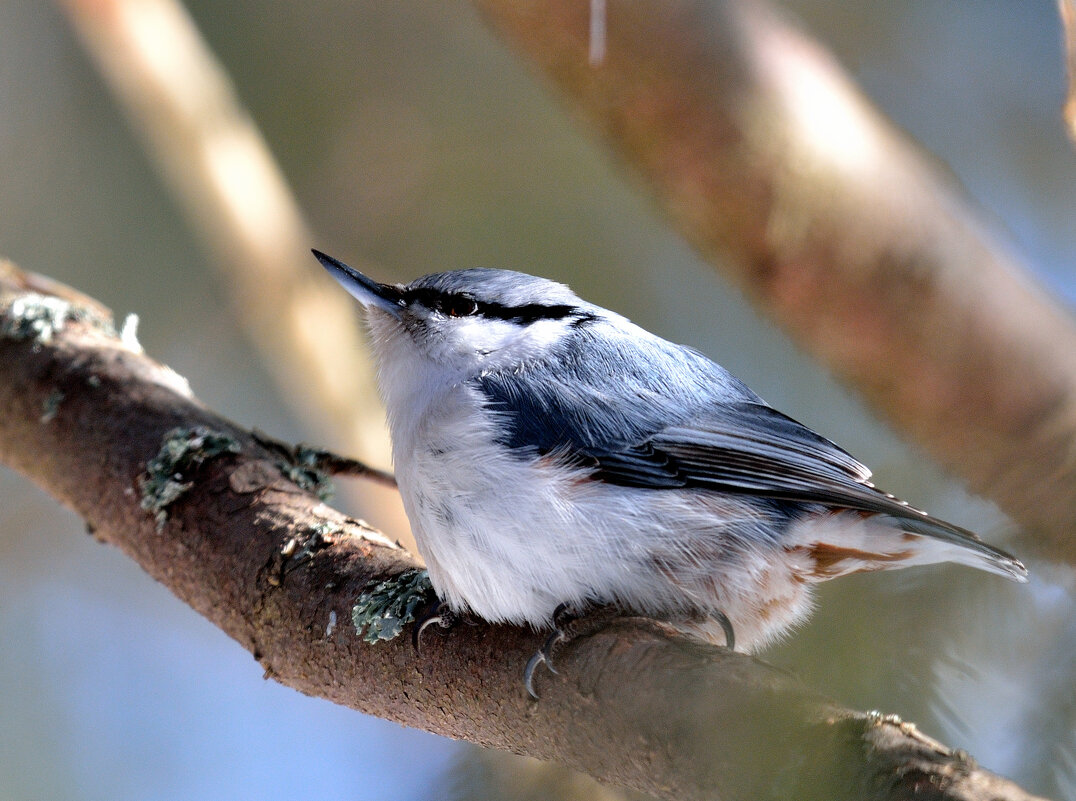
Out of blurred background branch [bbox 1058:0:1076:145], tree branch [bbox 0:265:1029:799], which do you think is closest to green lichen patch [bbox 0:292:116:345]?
tree branch [bbox 0:265:1029:799]

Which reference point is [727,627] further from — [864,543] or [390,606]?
[390,606]

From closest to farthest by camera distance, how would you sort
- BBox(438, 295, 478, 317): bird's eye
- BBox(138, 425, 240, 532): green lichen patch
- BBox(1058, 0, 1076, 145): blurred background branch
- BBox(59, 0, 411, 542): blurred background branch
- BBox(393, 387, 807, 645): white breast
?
BBox(1058, 0, 1076, 145): blurred background branch → BBox(393, 387, 807, 645): white breast → BBox(138, 425, 240, 532): green lichen patch → BBox(438, 295, 478, 317): bird's eye → BBox(59, 0, 411, 542): blurred background branch

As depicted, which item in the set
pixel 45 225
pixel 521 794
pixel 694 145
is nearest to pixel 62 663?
pixel 45 225

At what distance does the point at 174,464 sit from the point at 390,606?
577 millimetres

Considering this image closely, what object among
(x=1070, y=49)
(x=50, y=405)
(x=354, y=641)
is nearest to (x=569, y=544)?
(x=354, y=641)

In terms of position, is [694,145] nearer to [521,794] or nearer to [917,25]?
[521,794]

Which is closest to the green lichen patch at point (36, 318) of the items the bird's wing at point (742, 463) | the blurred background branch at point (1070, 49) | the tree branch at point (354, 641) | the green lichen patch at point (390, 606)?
the tree branch at point (354, 641)

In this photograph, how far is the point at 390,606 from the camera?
142 cm

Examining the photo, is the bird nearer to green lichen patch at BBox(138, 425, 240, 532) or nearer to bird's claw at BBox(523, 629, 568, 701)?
bird's claw at BBox(523, 629, 568, 701)

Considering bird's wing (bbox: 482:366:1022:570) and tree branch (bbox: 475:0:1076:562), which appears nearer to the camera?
bird's wing (bbox: 482:366:1022:570)

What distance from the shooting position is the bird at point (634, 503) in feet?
4.38

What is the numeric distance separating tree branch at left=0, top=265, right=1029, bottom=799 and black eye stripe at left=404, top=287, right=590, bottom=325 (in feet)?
1.47

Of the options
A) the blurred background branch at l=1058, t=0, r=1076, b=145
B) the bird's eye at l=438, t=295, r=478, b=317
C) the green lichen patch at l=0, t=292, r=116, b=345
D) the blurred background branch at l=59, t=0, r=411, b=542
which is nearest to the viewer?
the blurred background branch at l=1058, t=0, r=1076, b=145

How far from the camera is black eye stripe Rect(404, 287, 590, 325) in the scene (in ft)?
5.78
